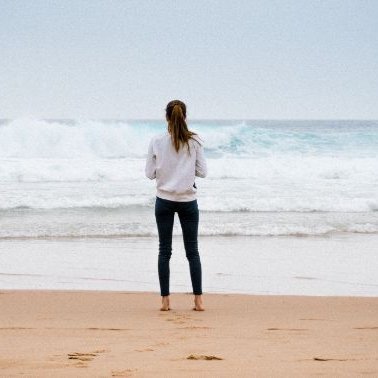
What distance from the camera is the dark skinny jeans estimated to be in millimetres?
5898

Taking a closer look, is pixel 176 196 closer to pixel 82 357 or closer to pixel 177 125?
pixel 177 125

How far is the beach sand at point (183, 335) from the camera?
13.0ft

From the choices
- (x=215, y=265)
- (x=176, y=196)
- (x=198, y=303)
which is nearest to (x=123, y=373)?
(x=176, y=196)

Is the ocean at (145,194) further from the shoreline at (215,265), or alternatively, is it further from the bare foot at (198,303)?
the bare foot at (198,303)

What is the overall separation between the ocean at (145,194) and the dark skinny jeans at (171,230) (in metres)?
5.21

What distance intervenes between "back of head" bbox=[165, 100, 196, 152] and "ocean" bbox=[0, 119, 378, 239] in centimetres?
563

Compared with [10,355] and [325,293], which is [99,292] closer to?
[325,293]

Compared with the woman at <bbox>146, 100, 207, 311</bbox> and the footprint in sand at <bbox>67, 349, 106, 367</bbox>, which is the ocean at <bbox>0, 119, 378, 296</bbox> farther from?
the footprint in sand at <bbox>67, 349, 106, 367</bbox>

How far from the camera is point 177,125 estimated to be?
19.0 ft

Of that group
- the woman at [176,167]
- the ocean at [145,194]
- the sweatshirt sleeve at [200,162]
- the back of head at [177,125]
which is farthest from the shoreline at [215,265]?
the back of head at [177,125]

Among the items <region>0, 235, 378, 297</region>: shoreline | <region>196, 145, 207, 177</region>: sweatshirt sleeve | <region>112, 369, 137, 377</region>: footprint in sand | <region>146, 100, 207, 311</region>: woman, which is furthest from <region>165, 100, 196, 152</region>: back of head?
<region>112, 369, 137, 377</region>: footprint in sand

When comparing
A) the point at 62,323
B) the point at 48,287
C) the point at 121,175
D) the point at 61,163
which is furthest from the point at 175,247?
the point at 61,163

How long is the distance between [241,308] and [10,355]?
2.49 metres

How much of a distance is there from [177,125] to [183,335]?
1.59 metres
